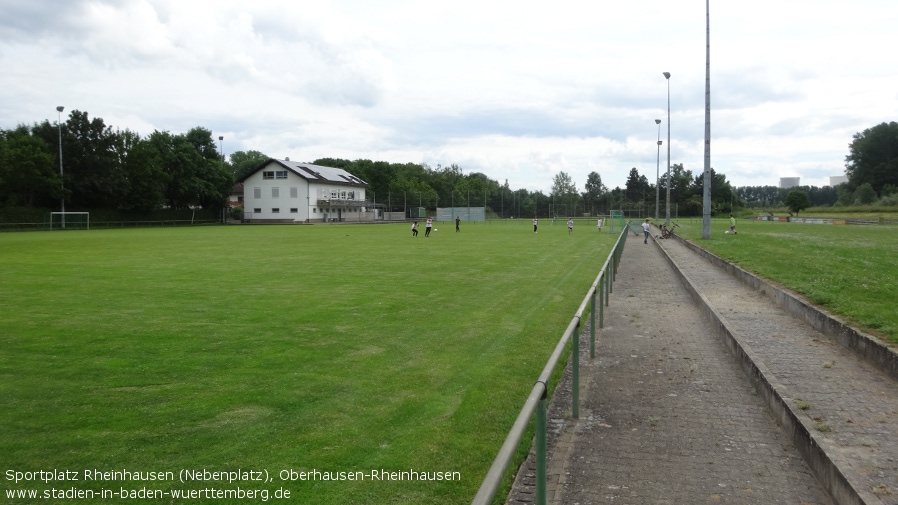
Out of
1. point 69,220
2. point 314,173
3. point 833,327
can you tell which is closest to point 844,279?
point 833,327

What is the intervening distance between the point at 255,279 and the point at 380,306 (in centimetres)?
553

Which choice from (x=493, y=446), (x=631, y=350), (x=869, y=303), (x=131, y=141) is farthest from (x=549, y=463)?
(x=131, y=141)

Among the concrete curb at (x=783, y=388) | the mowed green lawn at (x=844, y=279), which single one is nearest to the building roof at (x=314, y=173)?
the mowed green lawn at (x=844, y=279)

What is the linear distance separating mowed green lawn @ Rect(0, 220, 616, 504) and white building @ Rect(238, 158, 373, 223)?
6280cm

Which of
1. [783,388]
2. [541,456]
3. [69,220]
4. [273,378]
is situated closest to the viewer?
[541,456]

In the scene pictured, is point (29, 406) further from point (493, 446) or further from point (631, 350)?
point (631, 350)

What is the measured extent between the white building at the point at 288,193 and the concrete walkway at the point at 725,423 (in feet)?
232

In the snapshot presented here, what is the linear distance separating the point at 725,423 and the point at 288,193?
248 ft

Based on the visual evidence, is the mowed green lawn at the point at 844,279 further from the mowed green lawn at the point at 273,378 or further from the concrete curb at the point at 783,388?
the mowed green lawn at the point at 273,378

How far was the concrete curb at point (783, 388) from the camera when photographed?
3.93m

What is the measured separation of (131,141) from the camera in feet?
208

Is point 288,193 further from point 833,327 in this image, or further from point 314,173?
point 833,327

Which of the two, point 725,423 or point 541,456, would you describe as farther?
point 725,423

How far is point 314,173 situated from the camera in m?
80.3
